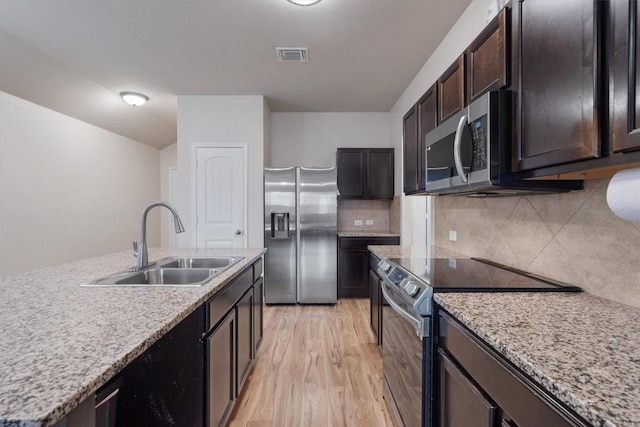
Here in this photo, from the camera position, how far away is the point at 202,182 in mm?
3965

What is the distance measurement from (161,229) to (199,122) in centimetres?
337

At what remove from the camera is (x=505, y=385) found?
0.76 meters

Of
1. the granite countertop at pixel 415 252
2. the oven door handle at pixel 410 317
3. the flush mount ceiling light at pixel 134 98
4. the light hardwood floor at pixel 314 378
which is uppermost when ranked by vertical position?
the flush mount ceiling light at pixel 134 98

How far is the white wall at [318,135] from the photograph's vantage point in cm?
459

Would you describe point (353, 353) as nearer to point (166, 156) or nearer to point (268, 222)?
point (268, 222)

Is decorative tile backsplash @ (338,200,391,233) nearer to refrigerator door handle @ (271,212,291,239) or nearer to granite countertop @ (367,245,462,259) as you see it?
refrigerator door handle @ (271,212,291,239)

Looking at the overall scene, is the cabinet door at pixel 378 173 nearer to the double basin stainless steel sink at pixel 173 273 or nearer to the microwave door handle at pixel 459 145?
the double basin stainless steel sink at pixel 173 273

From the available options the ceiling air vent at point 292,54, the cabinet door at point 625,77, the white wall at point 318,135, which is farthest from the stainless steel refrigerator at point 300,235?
the cabinet door at point 625,77

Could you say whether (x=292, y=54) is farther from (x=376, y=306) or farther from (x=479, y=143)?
(x=376, y=306)

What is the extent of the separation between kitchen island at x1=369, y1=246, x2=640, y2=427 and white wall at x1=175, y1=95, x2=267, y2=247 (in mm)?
3247

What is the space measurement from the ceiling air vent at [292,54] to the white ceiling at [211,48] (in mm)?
63

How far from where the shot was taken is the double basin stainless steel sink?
148 centimetres

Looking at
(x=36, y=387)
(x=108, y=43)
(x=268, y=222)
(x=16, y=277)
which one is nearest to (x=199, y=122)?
(x=108, y=43)

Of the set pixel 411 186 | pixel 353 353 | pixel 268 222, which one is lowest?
pixel 353 353
